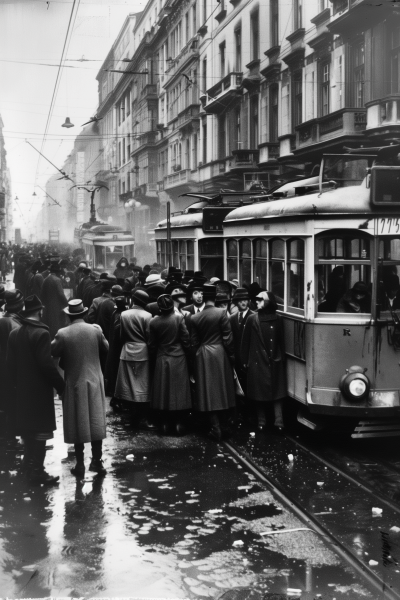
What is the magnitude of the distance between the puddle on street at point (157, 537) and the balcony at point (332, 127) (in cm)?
1395

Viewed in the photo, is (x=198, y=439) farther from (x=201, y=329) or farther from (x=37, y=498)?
(x=37, y=498)

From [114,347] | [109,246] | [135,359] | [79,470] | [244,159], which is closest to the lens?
[79,470]

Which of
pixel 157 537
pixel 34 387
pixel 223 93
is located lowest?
pixel 157 537

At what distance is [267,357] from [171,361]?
3.67ft

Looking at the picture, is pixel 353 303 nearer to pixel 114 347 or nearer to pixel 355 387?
pixel 355 387

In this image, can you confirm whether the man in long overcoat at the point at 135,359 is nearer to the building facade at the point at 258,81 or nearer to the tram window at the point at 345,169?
the tram window at the point at 345,169

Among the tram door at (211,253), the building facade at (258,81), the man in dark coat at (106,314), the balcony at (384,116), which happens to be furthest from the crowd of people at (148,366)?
the balcony at (384,116)

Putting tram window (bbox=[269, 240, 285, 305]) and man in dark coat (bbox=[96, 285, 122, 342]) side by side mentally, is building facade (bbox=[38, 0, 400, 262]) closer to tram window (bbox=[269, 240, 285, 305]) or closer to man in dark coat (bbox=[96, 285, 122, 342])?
man in dark coat (bbox=[96, 285, 122, 342])

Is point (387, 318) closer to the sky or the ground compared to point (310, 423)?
closer to the sky

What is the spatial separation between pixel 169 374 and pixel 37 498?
292cm

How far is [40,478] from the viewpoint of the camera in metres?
7.82

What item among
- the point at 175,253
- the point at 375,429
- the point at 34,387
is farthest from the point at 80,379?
the point at 175,253

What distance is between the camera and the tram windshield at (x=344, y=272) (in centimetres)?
884

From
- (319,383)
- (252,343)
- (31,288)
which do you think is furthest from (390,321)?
(31,288)
